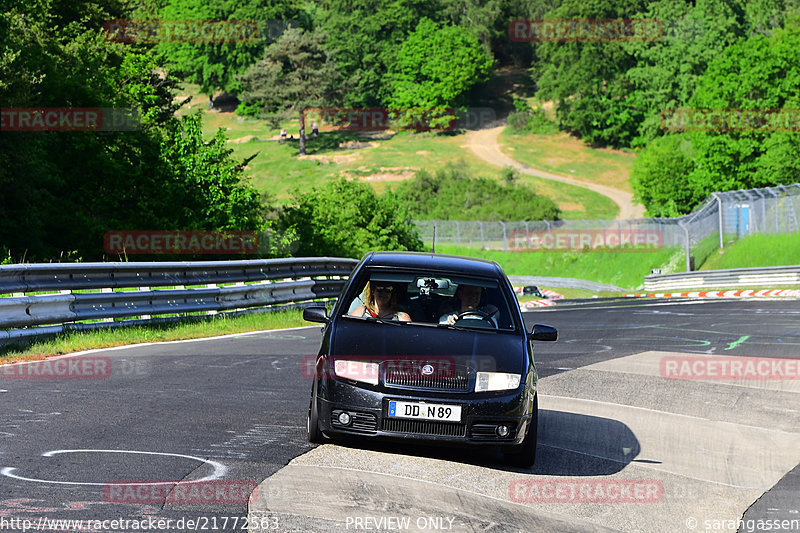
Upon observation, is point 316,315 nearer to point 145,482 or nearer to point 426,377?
point 426,377

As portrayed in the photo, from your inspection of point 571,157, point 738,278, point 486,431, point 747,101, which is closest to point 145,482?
point 486,431

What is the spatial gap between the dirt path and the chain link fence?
28954 mm

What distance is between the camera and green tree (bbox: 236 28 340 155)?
408 ft

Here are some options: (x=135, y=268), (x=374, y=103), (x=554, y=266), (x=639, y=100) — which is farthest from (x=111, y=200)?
(x=374, y=103)

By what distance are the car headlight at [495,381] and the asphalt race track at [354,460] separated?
57 cm

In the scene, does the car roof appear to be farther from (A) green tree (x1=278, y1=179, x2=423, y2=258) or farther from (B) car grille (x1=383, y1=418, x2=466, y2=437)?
(A) green tree (x1=278, y1=179, x2=423, y2=258)

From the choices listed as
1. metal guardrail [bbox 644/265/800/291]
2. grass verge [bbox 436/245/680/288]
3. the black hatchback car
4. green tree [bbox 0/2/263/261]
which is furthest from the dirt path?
the black hatchback car

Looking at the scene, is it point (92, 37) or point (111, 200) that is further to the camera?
point (92, 37)

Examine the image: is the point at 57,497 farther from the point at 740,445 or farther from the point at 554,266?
the point at 554,266

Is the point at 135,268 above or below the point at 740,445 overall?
above

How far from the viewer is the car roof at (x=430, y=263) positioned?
8.52 m

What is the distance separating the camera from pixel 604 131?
121500mm

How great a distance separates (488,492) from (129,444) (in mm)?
2459

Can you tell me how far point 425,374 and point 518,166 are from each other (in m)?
110
